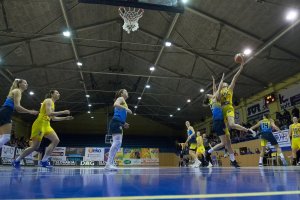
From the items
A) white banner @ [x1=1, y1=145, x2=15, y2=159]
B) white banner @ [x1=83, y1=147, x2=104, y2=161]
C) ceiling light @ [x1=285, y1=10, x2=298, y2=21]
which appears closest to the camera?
ceiling light @ [x1=285, y1=10, x2=298, y2=21]

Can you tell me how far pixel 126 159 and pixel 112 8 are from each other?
1970cm

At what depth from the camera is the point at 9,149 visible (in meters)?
19.0

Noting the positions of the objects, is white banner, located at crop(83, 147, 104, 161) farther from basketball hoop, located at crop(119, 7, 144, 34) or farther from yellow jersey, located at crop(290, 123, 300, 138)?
yellow jersey, located at crop(290, 123, 300, 138)

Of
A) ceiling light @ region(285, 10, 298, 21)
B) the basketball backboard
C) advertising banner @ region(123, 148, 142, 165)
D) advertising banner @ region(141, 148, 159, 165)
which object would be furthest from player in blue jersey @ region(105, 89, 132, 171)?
advertising banner @ region(141, 148, 159, 165)

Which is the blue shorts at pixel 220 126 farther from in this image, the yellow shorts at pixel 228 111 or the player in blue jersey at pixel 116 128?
the player in blue jersey at pixel 116 128

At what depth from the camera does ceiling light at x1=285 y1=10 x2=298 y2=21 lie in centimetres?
1188

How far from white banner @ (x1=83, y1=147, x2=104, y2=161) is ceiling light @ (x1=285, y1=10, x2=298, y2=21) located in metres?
21.6

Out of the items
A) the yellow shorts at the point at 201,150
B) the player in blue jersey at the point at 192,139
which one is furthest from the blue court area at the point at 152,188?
the yellow shorts at the point at 201,150

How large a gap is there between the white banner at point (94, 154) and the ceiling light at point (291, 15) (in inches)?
851

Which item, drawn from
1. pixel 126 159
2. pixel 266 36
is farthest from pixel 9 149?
pixel 266 36

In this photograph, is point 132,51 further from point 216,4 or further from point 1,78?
point 1,78

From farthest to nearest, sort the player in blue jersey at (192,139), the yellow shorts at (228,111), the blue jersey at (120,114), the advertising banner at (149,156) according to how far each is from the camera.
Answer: the advertising banner at (149,156), the player in blue jersey at (192,139), the yellow shorts at (228,111), the blue jersey at (120,114)

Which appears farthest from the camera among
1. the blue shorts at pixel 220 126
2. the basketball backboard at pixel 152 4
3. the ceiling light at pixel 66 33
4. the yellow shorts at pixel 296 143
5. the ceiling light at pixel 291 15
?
the ceiling light at pixel 66 33

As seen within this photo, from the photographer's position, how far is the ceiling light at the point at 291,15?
11.9 m
